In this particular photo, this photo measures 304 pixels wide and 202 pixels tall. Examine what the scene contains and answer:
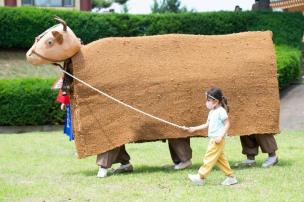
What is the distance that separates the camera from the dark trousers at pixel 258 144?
9.63m

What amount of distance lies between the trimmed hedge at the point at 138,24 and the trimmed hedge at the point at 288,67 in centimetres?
218

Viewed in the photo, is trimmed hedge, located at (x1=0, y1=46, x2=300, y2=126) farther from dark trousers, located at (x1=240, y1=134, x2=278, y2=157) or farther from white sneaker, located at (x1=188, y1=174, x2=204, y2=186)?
white sneaker, located at (x1=188, y1=174, x2=204, y2=186)

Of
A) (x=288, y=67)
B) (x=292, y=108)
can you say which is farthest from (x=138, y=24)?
(x=292, y=108)

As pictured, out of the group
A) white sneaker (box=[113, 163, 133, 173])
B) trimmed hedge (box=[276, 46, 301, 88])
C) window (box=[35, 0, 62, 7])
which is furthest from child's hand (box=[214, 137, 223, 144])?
window (box=[35, 0, 62, 7])

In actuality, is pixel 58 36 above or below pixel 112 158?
above

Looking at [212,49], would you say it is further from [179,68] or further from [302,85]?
[302,85]

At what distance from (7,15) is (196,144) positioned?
35.6 feet

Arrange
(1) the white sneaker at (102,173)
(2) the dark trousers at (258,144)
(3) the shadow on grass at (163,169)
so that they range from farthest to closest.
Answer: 1. (2) the dark trousers at (258,144)
2. (3) the shadow on grass at (163,169)
3. (1) the white sneaker at (102,173)

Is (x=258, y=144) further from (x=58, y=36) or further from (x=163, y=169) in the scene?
(x=58, y=36)

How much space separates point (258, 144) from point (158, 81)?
1831mm

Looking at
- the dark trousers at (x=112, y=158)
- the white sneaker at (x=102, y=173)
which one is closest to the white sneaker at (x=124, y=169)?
the dark trousers at (x=112, y=158)

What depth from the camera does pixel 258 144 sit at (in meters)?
9.81

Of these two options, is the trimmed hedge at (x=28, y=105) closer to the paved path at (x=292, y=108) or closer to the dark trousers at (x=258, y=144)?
the paved path at (x=292, y=108)

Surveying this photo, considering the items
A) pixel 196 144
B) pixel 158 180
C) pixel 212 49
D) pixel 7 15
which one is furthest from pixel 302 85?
pixel 158 180
